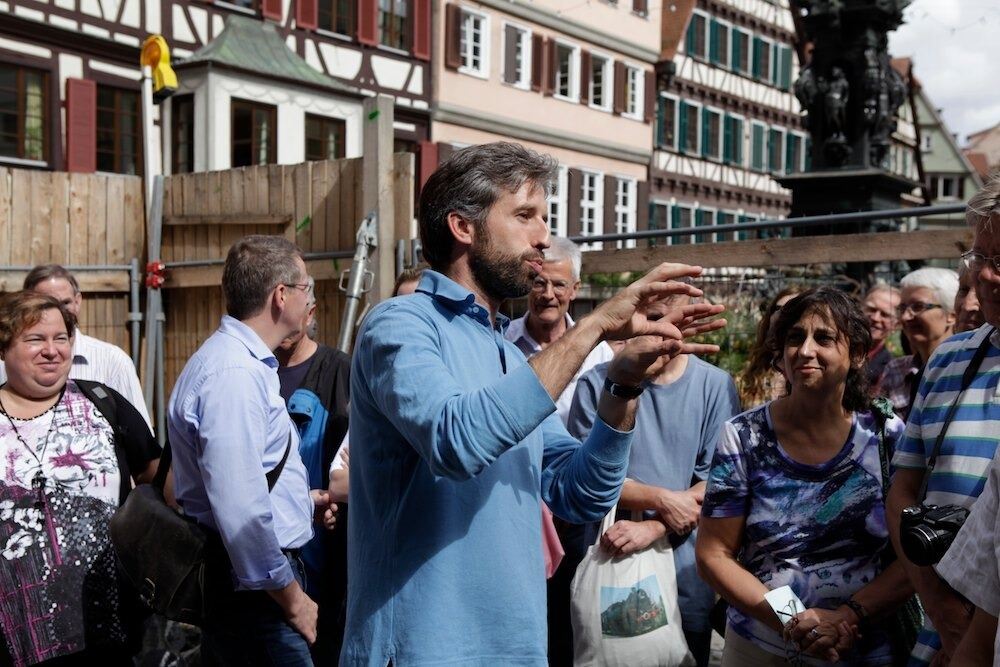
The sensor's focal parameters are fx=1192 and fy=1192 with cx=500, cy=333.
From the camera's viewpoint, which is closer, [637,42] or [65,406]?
[65,406]

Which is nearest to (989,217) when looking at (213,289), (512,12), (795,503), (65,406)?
(795,503)

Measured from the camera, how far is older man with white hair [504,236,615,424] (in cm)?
492

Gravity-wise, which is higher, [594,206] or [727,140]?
[727,140]

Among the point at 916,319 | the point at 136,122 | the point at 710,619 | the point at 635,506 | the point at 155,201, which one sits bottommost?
the point at 710,619

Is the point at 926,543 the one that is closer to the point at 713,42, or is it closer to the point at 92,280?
the point at 92,280

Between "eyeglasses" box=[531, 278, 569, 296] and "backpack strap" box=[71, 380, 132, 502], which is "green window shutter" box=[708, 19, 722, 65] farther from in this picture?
"backpack strap" box=[71, 380, 132, 502]

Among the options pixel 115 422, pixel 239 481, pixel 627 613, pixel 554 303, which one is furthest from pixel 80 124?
pixel 627 613

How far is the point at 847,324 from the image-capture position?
370 centimetres

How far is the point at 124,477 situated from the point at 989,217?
9.85ft

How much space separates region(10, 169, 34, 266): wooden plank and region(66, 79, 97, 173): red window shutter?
10.9m

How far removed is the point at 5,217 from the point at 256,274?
4926 mm

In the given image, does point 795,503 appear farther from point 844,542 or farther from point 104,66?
point 104,66

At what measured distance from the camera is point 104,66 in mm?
18969

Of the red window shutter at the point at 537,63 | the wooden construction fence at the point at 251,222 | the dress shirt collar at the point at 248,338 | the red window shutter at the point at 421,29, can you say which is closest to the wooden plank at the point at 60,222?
the wooden construction fence at the point at 251,222
